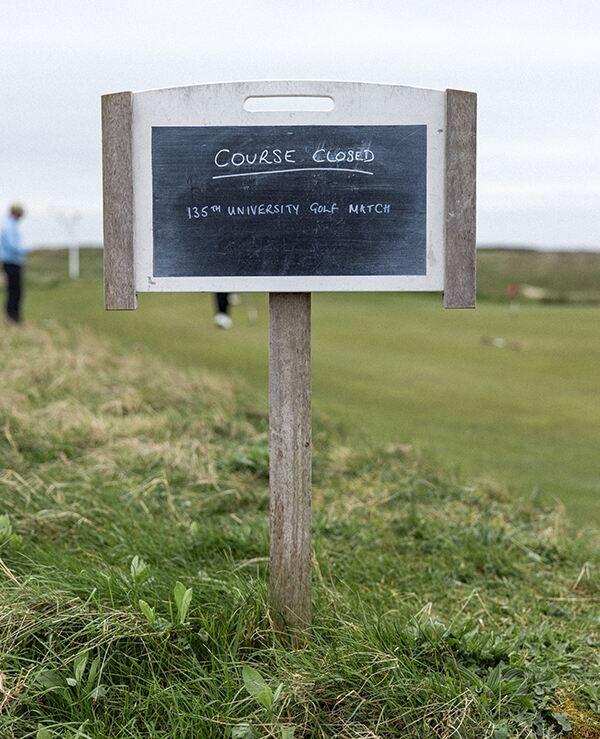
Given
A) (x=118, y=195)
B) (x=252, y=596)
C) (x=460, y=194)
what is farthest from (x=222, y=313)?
(x=252, y=596)

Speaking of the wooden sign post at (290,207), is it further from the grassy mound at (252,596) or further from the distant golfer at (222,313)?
the distant golfer at (222,313)

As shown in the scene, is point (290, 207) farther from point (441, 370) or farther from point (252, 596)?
point (441, 370)

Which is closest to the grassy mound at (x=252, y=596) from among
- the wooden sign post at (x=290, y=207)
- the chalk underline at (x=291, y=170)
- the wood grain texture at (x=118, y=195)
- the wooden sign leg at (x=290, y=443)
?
the wooden sign leg at (x=290, y=443)

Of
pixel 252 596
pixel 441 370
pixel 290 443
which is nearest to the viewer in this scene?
pixel 252 596

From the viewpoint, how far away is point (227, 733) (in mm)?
2832

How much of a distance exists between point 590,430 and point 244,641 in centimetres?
613

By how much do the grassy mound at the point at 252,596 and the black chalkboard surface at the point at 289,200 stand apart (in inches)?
44.0

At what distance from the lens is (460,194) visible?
351 cm

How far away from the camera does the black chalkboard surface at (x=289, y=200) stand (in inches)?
137

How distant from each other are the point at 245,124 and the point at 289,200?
11.7 inches

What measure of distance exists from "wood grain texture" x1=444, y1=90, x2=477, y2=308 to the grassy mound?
1141 mm

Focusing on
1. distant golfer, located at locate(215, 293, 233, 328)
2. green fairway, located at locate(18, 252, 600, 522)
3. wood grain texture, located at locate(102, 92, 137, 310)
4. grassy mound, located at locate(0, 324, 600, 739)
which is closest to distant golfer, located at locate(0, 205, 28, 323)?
green fairway, located at locate(18, 252, 600, 522)

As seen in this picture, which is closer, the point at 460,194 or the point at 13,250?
the point at 460,194

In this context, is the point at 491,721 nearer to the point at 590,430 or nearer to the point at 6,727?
the point at 6,727
